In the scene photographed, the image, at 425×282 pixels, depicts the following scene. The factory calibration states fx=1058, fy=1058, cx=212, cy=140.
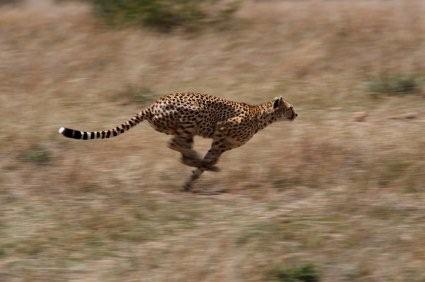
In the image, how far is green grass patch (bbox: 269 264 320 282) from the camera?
8.00 metres

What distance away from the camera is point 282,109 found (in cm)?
1059

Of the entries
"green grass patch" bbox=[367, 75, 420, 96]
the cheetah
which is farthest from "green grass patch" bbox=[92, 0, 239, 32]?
the cheetah

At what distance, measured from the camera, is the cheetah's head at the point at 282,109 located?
1048 cm

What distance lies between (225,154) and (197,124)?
1.16 meters

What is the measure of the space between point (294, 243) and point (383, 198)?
1291 mm

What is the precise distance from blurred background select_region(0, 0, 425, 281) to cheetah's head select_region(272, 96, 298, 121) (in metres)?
0.34

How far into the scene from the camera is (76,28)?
1611cm

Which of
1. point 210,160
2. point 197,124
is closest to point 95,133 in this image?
point 197,124

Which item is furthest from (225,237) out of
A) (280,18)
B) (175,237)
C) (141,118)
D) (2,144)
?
(280,18)

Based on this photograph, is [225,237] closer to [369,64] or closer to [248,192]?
[248,192]

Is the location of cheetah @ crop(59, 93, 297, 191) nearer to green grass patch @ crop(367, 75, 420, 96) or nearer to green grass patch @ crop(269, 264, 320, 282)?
green grass patch @ crop(269, 264, 320, 282)

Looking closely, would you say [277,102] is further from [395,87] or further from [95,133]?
[395,87]

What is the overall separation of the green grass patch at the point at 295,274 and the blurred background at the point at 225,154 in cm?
1

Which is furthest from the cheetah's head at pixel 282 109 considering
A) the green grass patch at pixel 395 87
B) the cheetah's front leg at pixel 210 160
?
the green grass patch at pixel 395 87
